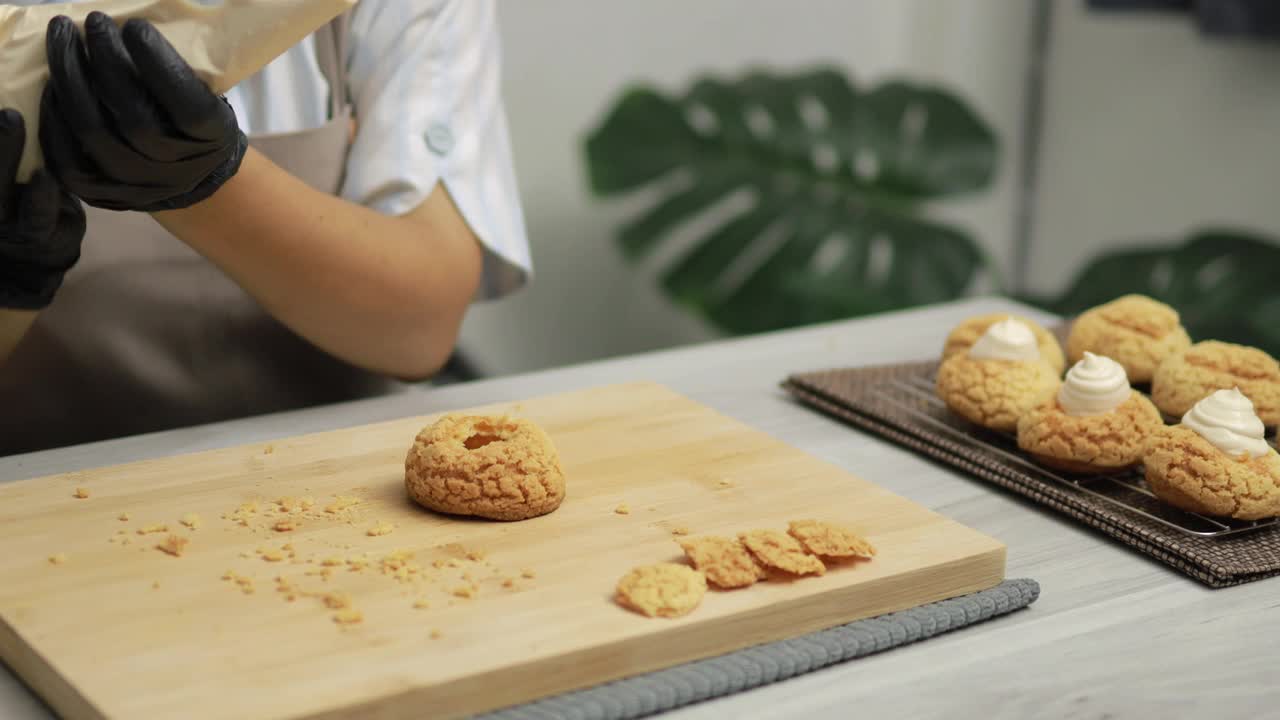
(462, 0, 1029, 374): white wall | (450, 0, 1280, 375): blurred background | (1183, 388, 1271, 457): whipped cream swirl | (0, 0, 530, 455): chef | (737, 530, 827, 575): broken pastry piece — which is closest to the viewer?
(737, 530, 827, 575): broken pastry piece

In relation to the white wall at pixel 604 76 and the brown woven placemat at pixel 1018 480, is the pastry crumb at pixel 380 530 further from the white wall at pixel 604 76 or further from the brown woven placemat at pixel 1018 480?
the white wall at pixel 604 76

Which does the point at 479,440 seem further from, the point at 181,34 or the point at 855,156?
the point at 855,156

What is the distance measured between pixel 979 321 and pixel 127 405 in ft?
2.33

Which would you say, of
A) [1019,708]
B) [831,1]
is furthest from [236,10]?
[831,1]

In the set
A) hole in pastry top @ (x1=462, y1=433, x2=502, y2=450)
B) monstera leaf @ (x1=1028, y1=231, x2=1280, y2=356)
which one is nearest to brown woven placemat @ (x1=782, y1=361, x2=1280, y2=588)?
hole in pastry top @ (x1=462, y1=433, x2=502, y2=450)

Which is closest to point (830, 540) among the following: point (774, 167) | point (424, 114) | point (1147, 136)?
point (424, 114)

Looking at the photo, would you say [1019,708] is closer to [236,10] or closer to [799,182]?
[236,10]

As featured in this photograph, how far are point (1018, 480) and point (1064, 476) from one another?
0.11 feet

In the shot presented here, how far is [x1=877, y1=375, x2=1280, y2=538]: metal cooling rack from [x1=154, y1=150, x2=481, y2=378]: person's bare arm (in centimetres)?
40

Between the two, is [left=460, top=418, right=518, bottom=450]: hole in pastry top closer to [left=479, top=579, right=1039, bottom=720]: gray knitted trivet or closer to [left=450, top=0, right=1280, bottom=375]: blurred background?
[left=479, top=579, right=1039, bottom=720]: gray knitted trivet

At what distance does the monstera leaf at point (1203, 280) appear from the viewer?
1.99 m

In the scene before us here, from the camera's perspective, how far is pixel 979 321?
108cm

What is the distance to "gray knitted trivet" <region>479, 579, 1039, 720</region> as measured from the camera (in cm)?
64

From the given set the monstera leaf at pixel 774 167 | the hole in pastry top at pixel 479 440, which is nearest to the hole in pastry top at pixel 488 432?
the hole in pastry top at pixel 479 440
